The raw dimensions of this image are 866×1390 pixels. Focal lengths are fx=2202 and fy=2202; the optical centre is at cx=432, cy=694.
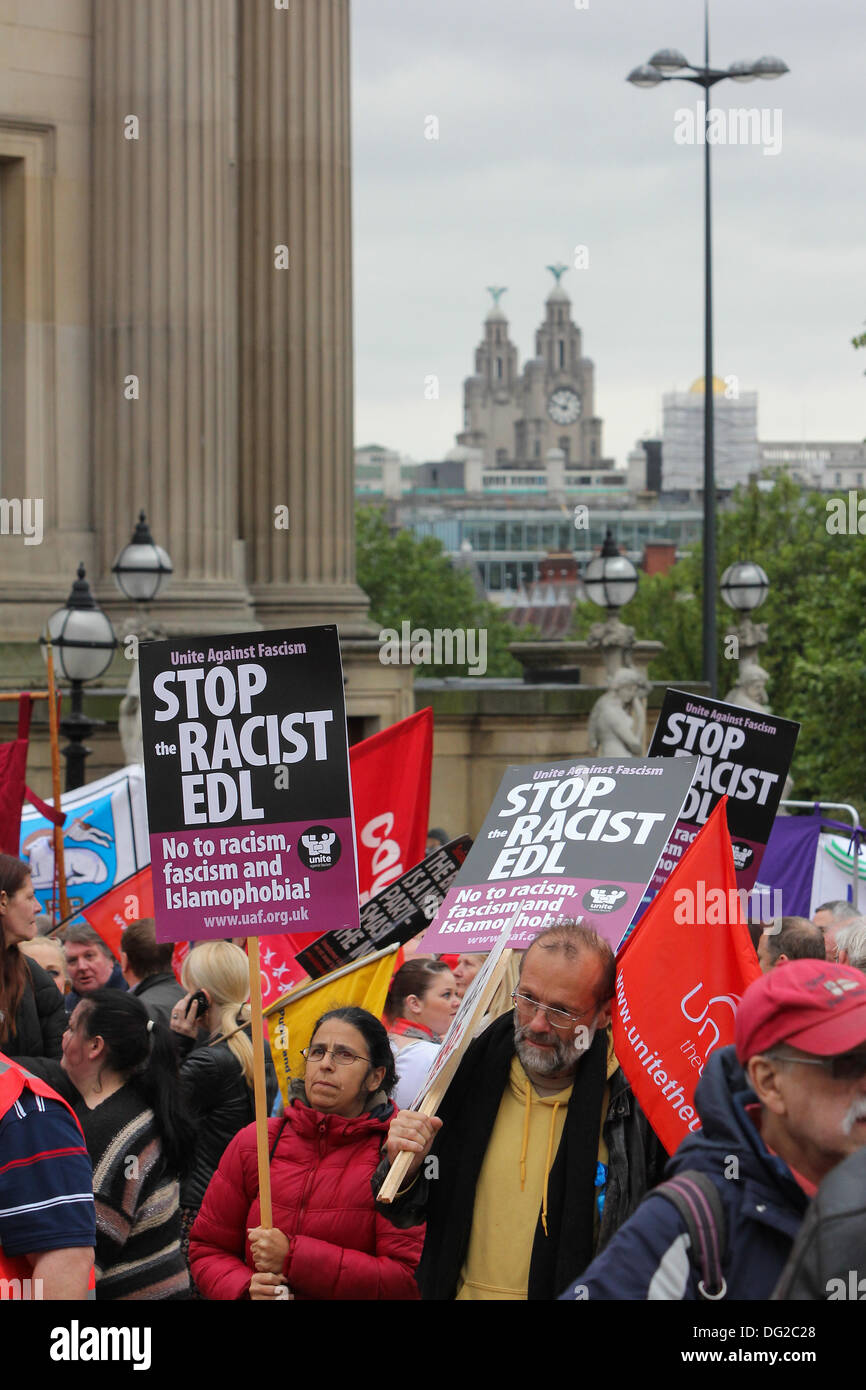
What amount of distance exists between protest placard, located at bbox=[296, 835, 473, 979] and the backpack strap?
13.3 ft

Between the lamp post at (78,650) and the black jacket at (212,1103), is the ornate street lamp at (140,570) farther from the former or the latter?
the black jacket at (212,1103)

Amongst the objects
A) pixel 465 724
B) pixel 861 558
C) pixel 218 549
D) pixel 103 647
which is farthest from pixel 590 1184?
pixel 861 558

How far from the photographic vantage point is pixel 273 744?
595 centimetres

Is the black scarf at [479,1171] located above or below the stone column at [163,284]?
below

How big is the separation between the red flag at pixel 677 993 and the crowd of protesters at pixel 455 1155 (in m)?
0.07

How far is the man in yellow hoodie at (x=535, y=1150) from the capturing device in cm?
505

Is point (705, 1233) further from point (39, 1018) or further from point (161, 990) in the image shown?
Result: point (161, 990)

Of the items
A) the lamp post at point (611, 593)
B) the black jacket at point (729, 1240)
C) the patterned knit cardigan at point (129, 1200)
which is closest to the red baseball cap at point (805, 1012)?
the black jacket at point (729, 1240)

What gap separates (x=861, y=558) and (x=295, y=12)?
1382 cm

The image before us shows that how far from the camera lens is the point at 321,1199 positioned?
557cm

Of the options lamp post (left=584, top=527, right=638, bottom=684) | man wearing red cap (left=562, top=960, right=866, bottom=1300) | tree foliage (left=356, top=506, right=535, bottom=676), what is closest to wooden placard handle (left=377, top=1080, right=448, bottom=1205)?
man wearing red cap (left=562, top=960, right=866, bottom=1300)

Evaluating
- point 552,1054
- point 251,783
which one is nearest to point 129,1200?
point 251,783

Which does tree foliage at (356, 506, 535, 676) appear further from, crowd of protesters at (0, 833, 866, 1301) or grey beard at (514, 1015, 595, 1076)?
grey beard at (514, 1015, 595, 1076)
